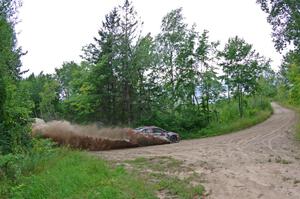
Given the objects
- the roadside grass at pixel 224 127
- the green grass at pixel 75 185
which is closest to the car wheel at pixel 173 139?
the roadside grass at pixel 224 127

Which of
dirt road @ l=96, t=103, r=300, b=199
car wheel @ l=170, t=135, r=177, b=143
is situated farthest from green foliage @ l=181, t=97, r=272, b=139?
dirt road @ l=96, t=103, r=300, b=199

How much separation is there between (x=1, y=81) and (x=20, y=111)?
1667 millimetres

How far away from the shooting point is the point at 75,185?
9656mm

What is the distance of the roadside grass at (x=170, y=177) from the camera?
1005 centimetres

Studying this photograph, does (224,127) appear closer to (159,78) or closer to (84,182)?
(159,78)

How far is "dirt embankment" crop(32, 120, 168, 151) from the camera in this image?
83.8 feet

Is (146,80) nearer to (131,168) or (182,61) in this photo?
(182,61)

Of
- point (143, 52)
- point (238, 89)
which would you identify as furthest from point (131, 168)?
point (238, 89)

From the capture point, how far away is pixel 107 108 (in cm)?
4031

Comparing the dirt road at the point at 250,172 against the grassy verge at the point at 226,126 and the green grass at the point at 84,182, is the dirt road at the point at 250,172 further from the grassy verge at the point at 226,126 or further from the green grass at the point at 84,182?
the grassy verge at the point at 226,126

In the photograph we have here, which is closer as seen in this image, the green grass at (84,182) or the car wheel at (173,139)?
the green grass at (84,182)

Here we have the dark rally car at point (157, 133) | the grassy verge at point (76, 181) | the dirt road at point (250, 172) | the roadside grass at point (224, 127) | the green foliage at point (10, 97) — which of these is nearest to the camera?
the grassy verge at point (76, 181)

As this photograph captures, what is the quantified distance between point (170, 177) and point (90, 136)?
15100 mm

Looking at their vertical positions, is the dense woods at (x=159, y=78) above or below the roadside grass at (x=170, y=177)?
above
